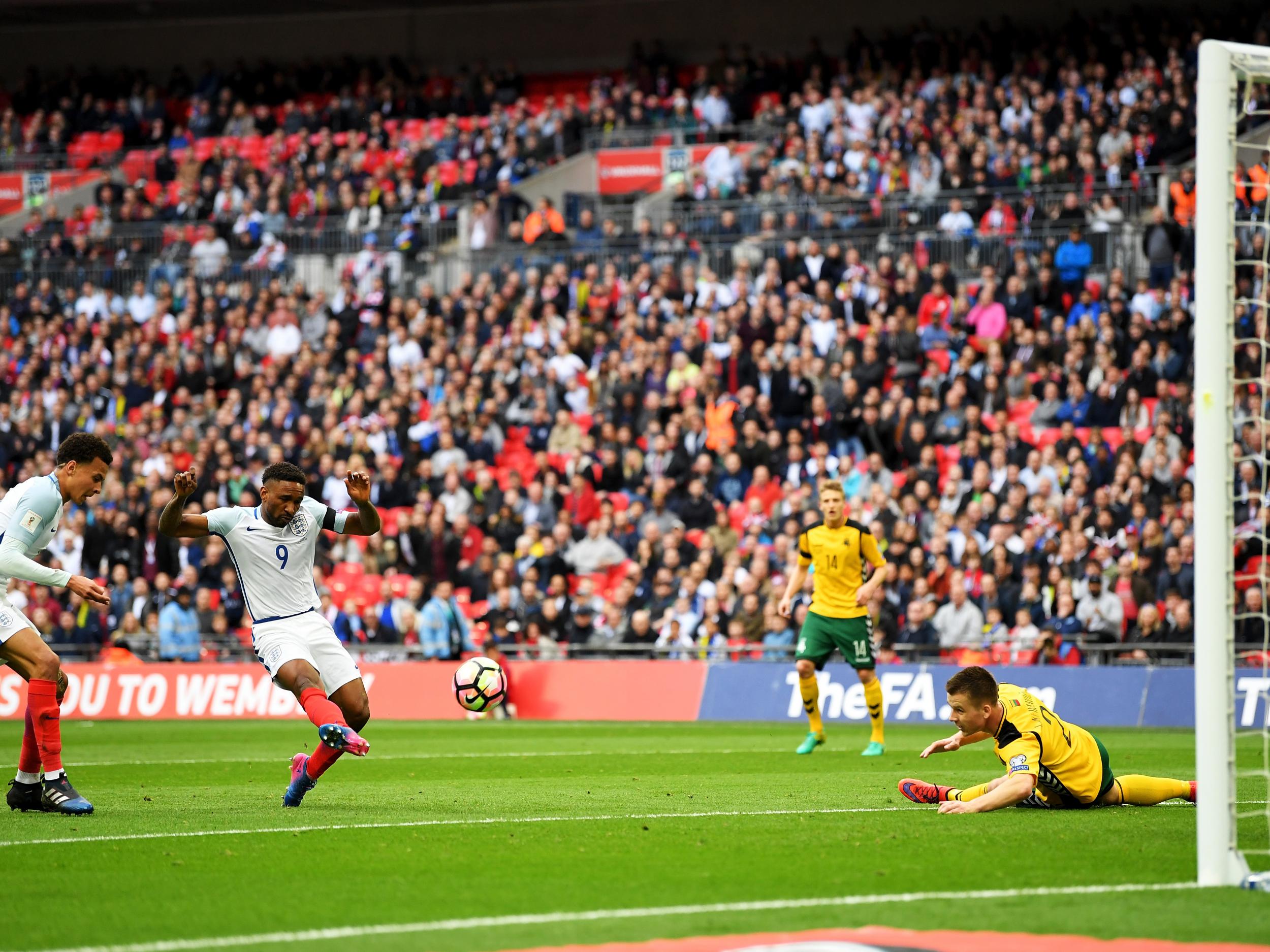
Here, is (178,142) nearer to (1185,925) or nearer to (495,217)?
(495,217)

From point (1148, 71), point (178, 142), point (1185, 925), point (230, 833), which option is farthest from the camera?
point (178, 142)

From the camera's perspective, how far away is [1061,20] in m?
35.7

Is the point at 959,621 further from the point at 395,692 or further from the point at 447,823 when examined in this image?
the point at 447,823

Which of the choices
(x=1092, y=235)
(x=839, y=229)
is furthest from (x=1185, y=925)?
(x=839, y=229)

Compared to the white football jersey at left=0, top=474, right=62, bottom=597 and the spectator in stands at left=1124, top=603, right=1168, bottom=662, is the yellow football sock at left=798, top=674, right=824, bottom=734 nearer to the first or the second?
the spectator in stands at left=1124, top=603, right=1168, bottom=662

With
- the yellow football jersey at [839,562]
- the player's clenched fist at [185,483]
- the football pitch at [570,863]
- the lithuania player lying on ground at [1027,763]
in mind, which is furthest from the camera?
the yellow football jersey at [839,562]

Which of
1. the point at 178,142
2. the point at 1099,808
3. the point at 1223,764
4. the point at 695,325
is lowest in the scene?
the point at 1099,808

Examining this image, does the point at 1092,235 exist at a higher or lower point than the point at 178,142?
lower

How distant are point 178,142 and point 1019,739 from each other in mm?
34061

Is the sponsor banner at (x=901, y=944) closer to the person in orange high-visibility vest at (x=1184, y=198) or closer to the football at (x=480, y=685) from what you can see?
the football at (x=480, y=685)

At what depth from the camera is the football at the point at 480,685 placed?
16.6 meters

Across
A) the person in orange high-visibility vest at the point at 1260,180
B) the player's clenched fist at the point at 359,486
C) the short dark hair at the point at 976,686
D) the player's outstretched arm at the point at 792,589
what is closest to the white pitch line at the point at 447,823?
the short dark hair at the point at 976,686

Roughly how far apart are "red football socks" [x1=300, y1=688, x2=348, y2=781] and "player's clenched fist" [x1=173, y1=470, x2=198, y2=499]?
1.52 metres

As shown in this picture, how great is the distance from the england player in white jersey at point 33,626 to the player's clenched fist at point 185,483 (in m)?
0.65
